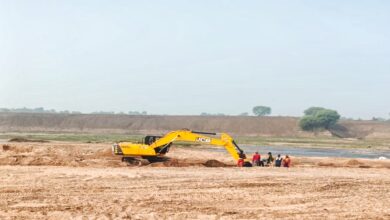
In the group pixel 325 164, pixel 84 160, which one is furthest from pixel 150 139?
pixel 325 164

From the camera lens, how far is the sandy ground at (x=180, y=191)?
47.0ft

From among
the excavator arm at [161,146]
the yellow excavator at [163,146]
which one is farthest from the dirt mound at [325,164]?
the excavator arm at [161,146]

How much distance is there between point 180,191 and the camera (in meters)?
17.8

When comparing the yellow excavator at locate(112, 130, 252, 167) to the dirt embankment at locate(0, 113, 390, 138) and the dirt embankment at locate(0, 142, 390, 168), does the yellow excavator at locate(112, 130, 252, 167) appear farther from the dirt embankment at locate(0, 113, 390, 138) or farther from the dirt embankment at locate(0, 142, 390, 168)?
the dirt embankment at locate(0, 113, 390, 138)

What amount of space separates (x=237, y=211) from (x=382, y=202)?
4.72 metres

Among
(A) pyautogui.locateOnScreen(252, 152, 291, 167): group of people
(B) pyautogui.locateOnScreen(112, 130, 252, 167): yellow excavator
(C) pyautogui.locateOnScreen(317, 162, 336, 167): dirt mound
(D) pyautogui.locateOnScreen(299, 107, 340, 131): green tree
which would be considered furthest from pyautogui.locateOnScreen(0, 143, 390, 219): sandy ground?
(D) pyautogui.locateOnScreen(299, 107, 340, 131): green tree

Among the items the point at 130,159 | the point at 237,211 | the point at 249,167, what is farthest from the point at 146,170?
the point at 237,211

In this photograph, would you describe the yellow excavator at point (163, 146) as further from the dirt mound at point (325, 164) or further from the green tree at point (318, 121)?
the green tree at point (318, 121)

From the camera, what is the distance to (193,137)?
25.5 metres

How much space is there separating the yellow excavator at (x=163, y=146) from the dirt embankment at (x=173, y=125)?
Answer: 236ft

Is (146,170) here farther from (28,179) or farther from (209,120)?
(209,120)

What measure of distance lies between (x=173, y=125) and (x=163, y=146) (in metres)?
79.4

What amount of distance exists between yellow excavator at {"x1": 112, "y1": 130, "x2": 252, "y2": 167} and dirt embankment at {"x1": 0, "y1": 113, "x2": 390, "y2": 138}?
7200 cm

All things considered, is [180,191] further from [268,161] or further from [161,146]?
[268,161]
